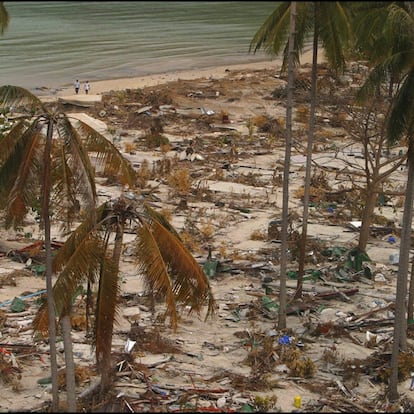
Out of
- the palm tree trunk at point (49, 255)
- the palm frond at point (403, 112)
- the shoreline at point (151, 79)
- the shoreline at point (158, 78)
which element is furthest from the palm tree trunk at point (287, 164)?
the shoreline at point (158, 78)

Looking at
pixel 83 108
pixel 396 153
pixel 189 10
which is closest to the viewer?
pixel 396 153

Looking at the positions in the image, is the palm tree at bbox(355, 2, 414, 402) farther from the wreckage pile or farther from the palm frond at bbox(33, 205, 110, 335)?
the palm frond at bbox(33, 205, 110, 335)

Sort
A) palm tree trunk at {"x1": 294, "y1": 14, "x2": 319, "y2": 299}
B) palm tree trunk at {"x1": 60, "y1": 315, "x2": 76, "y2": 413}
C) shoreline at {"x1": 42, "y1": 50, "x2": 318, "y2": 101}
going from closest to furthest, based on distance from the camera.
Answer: palm tree trunk at {"x1": 60, "y1": 315, "x2": 76, "y2": 413}
palm tree trunk at {"x1": 294, "y1": 14, "x2": 319, "y2": 299}
shoreline at {"x1": 42, "y1": 50, "x2": 318, "y2": 101}

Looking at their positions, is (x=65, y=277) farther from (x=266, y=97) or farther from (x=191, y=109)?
(x=266, y=97)

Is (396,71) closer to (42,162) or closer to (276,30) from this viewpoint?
(276,30)

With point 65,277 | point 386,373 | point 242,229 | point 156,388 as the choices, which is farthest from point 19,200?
point 242,229

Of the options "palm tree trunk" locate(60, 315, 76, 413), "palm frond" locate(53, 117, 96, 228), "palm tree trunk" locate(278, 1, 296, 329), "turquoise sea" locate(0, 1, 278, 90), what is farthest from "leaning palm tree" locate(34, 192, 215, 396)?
"turquoise sea" locate(0, 1, 278, 90)
